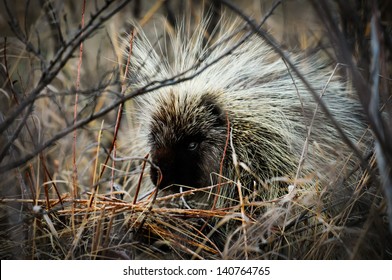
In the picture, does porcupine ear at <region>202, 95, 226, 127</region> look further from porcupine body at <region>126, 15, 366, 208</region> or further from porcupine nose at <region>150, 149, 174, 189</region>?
porcupine nose at <region>150, 149, 174, 189</region>

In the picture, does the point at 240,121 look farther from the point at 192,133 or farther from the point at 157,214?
the point at 157,214

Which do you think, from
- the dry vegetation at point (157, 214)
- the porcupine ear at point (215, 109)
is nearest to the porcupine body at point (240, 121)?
the porcupine ear at point (215, 109)

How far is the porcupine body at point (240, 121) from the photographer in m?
2.41

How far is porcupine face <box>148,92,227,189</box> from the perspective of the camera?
245 cm

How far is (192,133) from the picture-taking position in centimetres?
252

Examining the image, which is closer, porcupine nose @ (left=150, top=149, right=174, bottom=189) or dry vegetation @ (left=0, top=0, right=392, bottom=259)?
dry vegetation @ (left=0, top=0, right=392, bottom=259)

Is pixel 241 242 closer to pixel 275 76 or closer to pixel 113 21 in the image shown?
pixel 275 76

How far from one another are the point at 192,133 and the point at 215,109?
15 centimetres

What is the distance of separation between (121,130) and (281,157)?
121 centimetres

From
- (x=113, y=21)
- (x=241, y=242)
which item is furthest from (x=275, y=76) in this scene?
(x=113, y=21)

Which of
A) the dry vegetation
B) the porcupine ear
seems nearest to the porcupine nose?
the dry vegetation

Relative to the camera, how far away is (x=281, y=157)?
2436mm

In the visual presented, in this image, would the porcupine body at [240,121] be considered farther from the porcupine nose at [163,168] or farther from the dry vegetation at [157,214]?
the dry vegetation at [157,214]

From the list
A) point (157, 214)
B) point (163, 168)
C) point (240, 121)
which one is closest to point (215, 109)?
point (240, 121)
